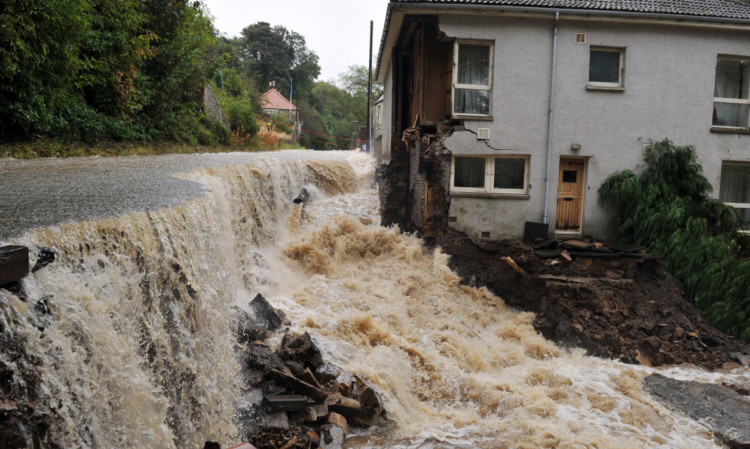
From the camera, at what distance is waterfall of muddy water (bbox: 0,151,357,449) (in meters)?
3.47

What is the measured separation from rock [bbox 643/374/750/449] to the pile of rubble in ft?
14.7

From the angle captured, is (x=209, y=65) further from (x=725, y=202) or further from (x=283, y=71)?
(x=283, y=71)

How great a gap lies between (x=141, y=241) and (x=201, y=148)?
15.4 metres

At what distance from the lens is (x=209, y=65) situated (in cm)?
1991

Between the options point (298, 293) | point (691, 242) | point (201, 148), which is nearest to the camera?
point (298, 293)

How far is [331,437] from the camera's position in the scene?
219 inches

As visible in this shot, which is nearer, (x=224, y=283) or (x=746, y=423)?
(x=746, y=423)

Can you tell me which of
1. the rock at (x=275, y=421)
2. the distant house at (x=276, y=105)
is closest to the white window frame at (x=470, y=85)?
the rock at (x=275, y=421)

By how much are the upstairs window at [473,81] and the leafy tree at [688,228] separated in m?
3.41

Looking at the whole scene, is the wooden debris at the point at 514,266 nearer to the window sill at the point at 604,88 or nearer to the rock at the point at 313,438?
the window sill at the point at 604,88

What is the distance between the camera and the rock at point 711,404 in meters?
6.35

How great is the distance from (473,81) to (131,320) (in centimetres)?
904

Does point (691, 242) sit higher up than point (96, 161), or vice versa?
point (96, 161)

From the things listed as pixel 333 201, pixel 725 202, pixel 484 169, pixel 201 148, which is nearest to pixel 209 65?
pixel 201 148
